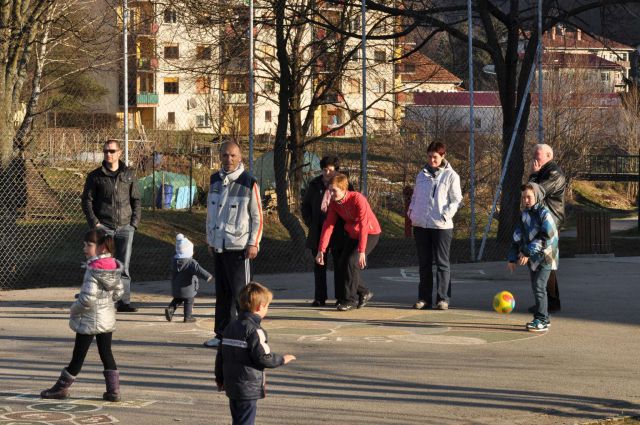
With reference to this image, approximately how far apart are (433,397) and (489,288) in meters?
7.44

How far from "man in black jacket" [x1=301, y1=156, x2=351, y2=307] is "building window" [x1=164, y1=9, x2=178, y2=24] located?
937 centimetres

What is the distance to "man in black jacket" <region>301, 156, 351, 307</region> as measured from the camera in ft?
44.8

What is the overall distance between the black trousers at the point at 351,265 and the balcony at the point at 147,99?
72.1 feet

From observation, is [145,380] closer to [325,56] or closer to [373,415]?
[373,415]

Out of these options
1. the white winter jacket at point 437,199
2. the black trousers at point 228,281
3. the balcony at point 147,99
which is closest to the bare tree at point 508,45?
the white winter jacket at point 437,199

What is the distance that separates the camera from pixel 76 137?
2500 cm

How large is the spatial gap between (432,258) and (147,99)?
2470cm

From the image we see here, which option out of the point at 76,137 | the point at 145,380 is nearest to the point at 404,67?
the point at 76,137

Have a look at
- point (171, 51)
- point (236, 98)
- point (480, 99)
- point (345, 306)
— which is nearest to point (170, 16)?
point (236, 98)

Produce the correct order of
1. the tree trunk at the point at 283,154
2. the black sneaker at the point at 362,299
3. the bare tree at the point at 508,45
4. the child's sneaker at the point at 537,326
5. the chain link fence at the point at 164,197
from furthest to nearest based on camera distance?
the bare tree at the point at 508,45, the tree trunk at the point at 283,154, the chain link fence at the point at 164,197, the black sneaker at the point at 362,299, the child's sneaker at the point at 537,326

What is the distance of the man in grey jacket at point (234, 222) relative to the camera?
10.7 m

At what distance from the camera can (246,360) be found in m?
6.47

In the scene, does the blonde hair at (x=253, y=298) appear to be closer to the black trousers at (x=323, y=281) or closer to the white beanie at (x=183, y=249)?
the white beanie at (x=183, y=249)

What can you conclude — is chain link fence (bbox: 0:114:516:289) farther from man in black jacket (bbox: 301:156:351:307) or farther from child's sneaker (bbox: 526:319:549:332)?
child's sneaker (bbox: 526:319:549:332)
